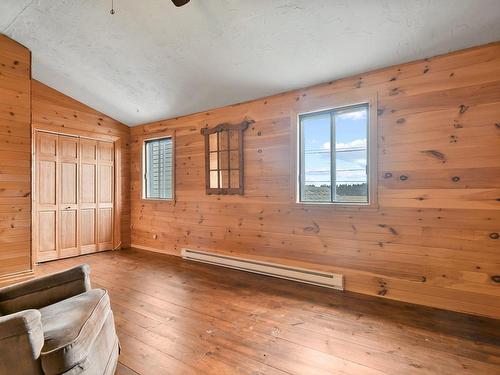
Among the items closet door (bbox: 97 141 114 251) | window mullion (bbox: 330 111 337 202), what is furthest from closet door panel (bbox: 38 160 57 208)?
window mullion (bbox: 330 111 337 202)

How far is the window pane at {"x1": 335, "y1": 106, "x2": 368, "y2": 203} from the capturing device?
298cm

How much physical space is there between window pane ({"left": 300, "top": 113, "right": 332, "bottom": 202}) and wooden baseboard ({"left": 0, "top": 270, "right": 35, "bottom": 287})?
351 cm

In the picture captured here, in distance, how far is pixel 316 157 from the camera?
3.29m

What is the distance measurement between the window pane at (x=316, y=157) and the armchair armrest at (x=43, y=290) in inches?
96.3

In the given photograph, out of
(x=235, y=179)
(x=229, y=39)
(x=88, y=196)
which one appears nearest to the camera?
(x=229, y=39)

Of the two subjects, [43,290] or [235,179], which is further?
[235,179]

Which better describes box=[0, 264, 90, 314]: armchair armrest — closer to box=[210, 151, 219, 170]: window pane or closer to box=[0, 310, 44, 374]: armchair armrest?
box=[0, 310, 44, 374]: armchair armrest

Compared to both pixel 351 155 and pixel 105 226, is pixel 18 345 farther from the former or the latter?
pixel 105 226

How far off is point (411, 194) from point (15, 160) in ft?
14.7

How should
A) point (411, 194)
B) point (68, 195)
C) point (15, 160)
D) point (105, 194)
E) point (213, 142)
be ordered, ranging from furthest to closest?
point (105, 194)
point (68, 195)
point (213, 142)
point (15, 160)
point (411, 194)

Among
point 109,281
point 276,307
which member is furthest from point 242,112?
point 109,281

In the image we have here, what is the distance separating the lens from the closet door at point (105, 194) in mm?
4969

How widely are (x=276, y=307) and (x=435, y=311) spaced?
1.44 m

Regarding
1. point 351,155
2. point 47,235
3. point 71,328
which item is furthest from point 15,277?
point 351,155
